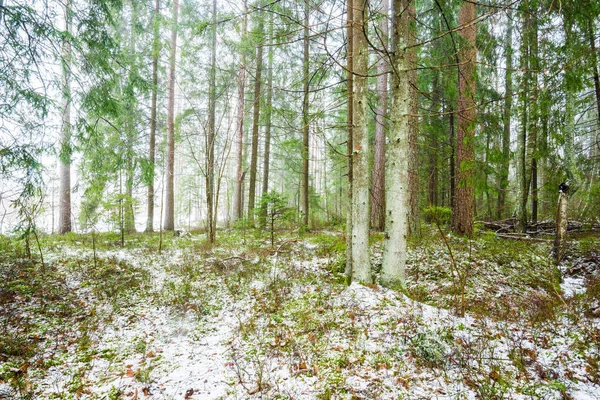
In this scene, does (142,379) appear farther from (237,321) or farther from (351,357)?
(351,357)

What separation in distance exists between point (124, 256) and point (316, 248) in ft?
20.2

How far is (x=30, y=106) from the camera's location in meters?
6.23

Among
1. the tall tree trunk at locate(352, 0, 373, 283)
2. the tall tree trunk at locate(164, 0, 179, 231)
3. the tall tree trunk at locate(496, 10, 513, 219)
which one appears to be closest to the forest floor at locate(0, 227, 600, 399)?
the tall tree trunk at locate(352, 0, 373, 283)

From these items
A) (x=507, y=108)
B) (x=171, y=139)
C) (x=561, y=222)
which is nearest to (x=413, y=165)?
(x=507, y=108)

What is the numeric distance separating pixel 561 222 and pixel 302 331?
6455 mm

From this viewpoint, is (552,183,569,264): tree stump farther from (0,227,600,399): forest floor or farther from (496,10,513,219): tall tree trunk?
(496,10,513,219): tall tree trunk

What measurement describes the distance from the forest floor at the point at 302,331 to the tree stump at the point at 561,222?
0.29 meters

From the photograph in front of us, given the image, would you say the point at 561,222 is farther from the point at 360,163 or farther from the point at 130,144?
the point at 130,144

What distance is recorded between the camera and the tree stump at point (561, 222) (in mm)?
6016

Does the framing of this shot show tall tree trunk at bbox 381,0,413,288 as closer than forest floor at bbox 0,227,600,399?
No

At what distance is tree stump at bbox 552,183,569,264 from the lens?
6016mm

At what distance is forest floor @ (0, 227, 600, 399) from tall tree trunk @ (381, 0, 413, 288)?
28.8 inches

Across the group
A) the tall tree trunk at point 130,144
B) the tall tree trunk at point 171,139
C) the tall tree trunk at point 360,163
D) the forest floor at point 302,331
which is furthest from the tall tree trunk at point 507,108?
the tall tree trunk at point 171,139

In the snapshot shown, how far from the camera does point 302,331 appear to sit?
3.99 metres
